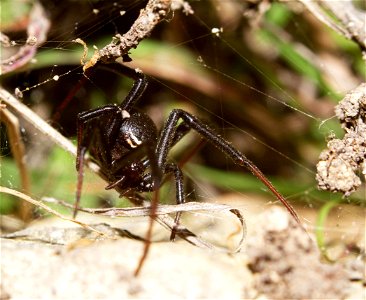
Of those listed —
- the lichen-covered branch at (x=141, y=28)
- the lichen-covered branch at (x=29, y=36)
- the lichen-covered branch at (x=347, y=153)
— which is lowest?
the lichen-covered branch at (x=347, y=153)

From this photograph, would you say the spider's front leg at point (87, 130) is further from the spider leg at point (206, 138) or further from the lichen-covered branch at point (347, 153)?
the lichen-covered branch at point (347, 153)

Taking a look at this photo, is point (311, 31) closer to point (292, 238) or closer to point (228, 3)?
point (228, 3)

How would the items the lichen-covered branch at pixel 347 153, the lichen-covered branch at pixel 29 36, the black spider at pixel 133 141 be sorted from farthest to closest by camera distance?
the lichen-covered branch at pixel 29 36 → the black spider at pixel 133 141 → the lichen-covered branch at pixel 347 153

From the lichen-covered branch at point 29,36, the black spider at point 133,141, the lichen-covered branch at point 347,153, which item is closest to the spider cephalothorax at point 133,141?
the black spider at point 133,141

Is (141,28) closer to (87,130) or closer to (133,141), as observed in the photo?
(87,130)

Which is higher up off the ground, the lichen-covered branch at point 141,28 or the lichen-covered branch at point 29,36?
the lichen-covered branch at point 29,36

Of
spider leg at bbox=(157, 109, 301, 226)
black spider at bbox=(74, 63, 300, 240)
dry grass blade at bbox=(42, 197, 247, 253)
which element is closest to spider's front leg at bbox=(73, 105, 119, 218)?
black spider at bbox=(74, 63, 300, 240)

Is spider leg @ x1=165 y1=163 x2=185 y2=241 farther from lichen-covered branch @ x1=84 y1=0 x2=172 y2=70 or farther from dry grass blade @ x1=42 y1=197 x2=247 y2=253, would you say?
lichen-covered branch @ x1=84 y1=0 x2=172 y2=70
